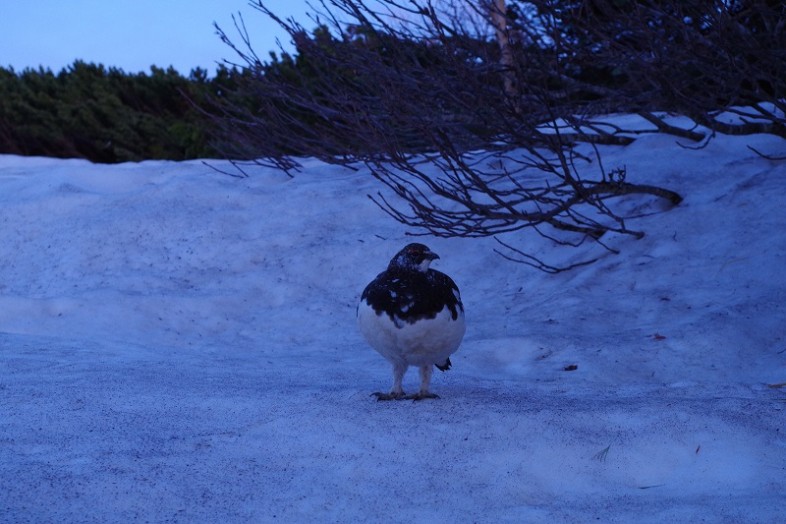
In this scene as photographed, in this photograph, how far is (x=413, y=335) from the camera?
4012 mm

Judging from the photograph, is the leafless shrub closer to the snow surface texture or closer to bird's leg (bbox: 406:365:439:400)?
the snow surface texture

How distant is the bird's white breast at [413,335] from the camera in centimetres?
401

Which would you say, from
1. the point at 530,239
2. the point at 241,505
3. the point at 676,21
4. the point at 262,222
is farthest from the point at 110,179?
the point at 241,505

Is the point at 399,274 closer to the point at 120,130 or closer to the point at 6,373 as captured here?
the point at 6,373

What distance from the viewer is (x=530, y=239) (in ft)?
25.4

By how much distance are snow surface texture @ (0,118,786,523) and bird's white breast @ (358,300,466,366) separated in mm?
238

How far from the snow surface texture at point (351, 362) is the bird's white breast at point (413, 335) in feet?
0.78

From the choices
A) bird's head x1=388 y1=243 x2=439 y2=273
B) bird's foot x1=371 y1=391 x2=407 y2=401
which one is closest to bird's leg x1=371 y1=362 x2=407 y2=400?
bird's foot x1=371 y1=391 x2=407 y2=401

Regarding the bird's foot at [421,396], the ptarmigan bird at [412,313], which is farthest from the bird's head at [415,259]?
the bird's foot at [421,396]

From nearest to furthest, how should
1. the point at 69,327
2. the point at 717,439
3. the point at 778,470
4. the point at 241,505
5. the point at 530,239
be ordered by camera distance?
the point at 241,505
the point at 778,470
the point at 717,439
the point at 69,327
the point at 530,239

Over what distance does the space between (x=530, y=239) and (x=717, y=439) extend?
4213 mm

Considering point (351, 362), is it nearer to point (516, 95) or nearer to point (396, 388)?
point (396, 388)

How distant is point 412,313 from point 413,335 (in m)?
0.10

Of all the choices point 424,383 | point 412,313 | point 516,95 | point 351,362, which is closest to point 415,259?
point 412,313
